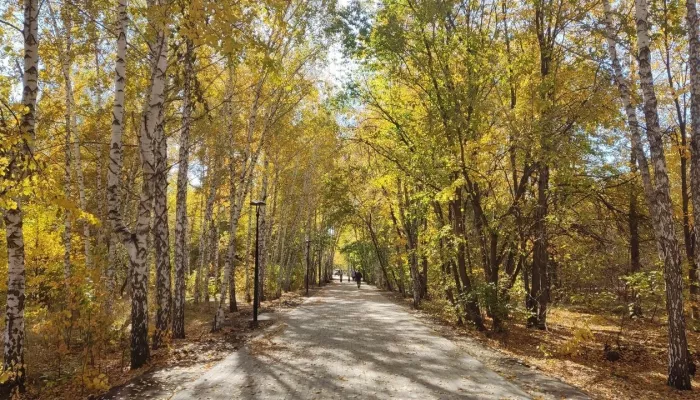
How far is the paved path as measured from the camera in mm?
6785

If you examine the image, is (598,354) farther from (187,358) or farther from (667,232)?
(187,358)

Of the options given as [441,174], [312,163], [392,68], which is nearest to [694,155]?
[441,174]

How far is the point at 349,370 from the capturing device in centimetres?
828

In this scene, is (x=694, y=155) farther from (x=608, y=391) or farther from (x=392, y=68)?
(x=392, y=68)

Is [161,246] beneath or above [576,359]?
above

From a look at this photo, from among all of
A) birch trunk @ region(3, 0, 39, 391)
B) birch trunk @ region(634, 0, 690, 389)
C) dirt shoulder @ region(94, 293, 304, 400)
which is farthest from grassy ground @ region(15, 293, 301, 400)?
birch trunk @ region(634, 0, 690, 389)

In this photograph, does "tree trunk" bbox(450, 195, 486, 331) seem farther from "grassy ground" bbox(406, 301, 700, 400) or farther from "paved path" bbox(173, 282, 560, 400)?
"paved path" bbox(173, 282, 560, 400)

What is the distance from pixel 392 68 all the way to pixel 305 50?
431cm

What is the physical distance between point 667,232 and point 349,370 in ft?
20.6

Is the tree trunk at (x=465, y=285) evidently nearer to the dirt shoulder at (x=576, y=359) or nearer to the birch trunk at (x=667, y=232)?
the dirt shoulder at (x=576, y=359)

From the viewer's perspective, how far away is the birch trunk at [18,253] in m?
6.07

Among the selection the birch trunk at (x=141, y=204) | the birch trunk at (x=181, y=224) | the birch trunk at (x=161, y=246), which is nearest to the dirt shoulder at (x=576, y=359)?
the birch trunk at (x=141, y=204)

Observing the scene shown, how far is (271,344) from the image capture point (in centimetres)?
1092

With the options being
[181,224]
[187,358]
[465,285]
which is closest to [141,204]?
[181,224]
